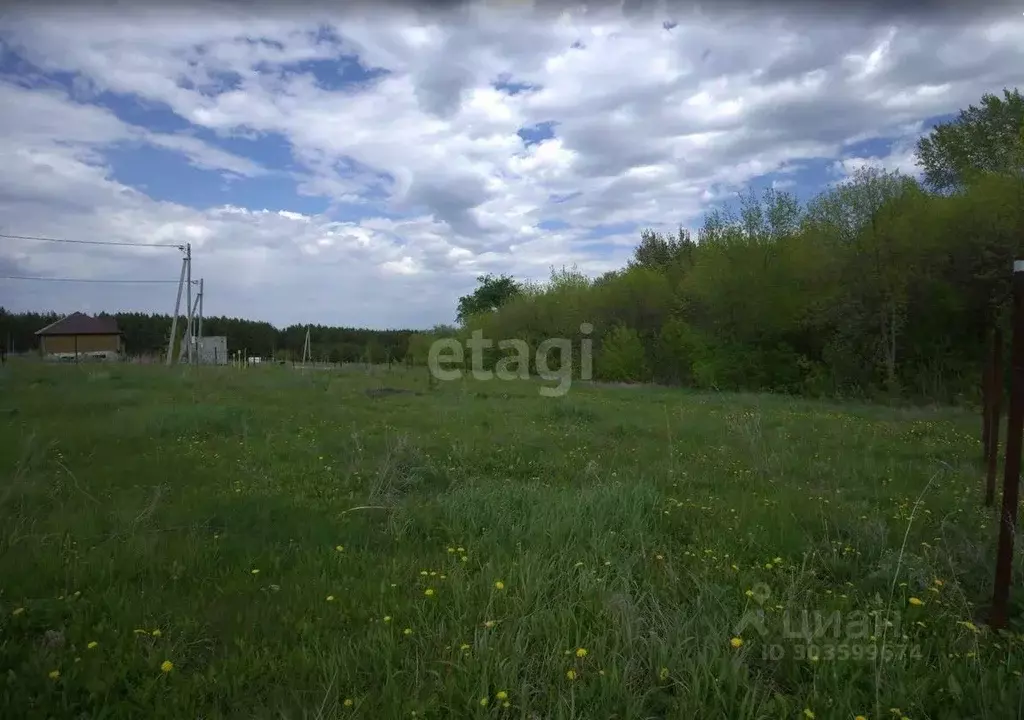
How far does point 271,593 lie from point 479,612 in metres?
1.17

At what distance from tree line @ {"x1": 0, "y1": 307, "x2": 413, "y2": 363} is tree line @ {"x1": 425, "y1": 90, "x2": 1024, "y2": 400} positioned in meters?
23.4

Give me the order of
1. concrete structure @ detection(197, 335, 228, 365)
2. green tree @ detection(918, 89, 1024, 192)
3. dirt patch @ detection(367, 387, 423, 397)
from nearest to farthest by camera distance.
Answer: dirt patch @ detection(367, 387, 423, 397)
green tree @ detection(918, 89, 1024, 192)
concrete structure @ detection(197, 335, 228, 365)

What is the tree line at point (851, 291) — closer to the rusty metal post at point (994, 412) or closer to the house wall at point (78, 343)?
the rusty metal post at point (994, 412)

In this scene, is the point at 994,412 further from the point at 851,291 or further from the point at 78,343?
the point at 78,343

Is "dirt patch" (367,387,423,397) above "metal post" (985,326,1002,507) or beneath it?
beneath

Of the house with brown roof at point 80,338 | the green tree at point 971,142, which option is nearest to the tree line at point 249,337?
the house with brown roof at point 80,338

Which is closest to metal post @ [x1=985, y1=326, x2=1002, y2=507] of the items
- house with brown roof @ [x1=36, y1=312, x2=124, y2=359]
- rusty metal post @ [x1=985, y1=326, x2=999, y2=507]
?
rusty metal post @ [x1=985, y1=326, x2=999, y2=507]

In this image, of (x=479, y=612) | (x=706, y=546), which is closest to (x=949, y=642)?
(x=706, y=546)

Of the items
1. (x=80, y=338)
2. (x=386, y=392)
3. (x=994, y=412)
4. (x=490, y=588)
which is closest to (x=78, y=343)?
(x=80, y=338)

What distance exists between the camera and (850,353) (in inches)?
843

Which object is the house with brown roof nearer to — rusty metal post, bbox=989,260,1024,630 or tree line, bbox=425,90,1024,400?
tree line, bbox=425,90,1024,400

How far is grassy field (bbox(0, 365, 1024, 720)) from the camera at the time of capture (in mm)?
2410

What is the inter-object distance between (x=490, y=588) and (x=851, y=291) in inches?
824

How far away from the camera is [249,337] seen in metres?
68.6
